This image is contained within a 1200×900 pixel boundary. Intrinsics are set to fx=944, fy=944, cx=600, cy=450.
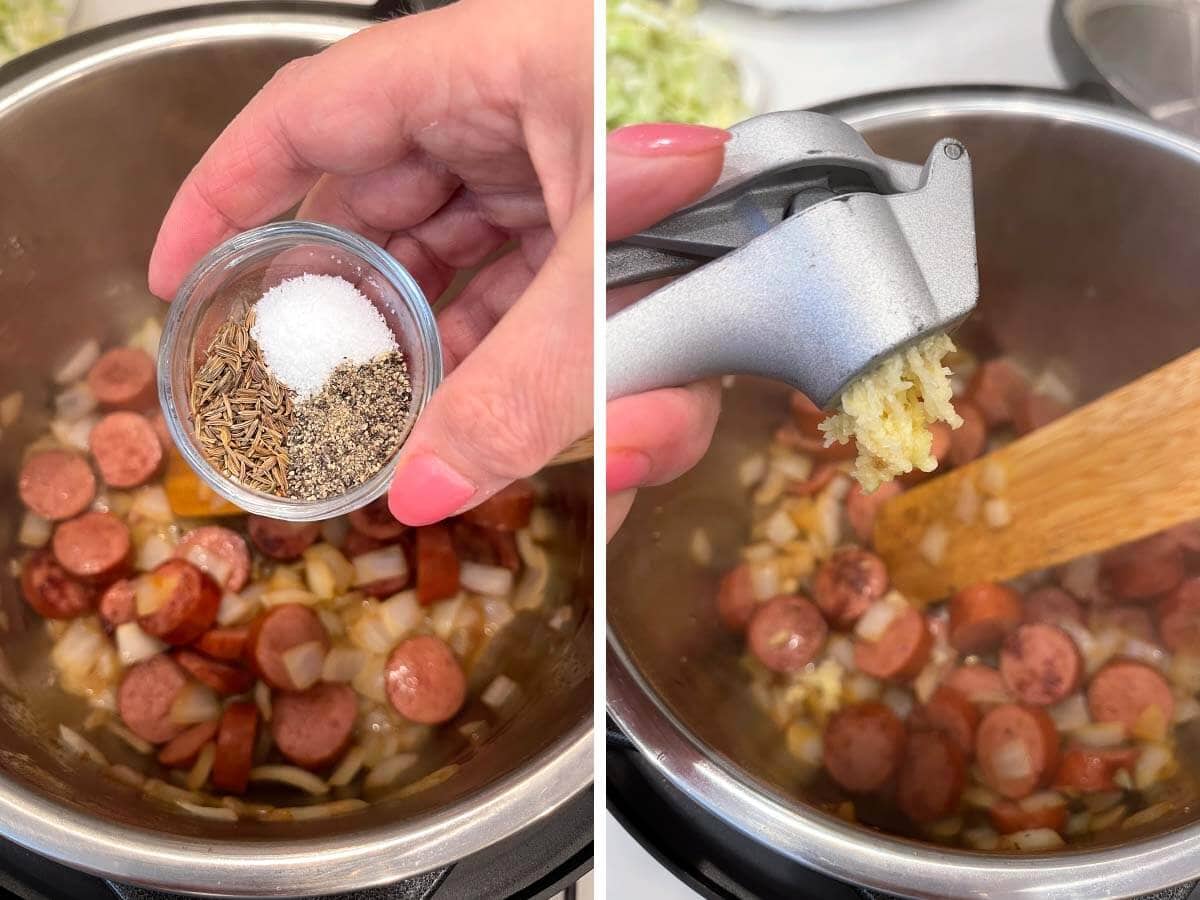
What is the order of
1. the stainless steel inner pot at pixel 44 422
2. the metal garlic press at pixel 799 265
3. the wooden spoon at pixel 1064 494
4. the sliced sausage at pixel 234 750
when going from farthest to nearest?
1. the sliced sausage at pixel 234 750
2. the stainless steel inner pot at pixel 44 422
3. the wooden spoon at pixel 1064 494
4. the metal garlic press at pixel 799 265

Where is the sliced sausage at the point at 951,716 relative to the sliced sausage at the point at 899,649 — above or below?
below

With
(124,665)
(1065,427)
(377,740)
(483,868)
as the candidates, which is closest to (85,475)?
(124,665)

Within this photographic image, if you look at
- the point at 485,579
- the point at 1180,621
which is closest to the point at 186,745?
the point at 485,579

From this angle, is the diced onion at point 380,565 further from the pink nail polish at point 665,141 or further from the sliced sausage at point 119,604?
the pink nail polish at point 665,141

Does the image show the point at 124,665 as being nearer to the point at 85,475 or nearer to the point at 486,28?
the point at 85,475

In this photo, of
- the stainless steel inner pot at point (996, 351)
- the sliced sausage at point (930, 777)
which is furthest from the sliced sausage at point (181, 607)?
the sliced sausage at point (930, 777)

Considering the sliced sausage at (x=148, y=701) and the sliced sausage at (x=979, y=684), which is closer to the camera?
the sliced sausage at (x=979, y=684)

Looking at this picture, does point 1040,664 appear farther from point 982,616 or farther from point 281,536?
point 281,536
